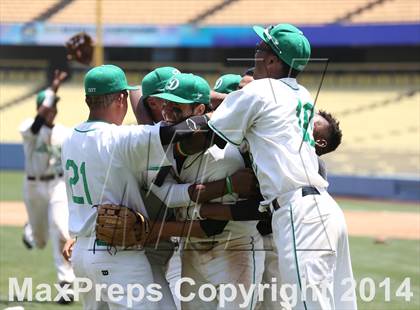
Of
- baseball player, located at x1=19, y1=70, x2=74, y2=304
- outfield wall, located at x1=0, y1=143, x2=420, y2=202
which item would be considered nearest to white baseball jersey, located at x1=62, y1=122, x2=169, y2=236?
baseball player, located at x1=19, y1=70, x2=74, y2=304

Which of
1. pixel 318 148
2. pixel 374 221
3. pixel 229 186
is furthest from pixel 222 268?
pixel 374 221

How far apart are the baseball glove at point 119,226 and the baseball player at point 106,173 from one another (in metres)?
0.08

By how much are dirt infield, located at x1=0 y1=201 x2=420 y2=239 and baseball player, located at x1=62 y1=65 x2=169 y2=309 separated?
886 cm

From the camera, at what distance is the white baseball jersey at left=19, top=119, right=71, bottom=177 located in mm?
9705

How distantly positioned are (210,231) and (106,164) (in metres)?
0.77

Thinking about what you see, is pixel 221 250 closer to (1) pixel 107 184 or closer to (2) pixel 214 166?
(2) pixel 214 166

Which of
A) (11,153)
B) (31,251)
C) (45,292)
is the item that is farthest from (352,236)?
(11,153)

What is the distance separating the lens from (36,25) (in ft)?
98.5

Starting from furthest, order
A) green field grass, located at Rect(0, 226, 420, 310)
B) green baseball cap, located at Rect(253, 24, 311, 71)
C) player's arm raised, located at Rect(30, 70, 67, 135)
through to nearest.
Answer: player's arm raised, located at Rect(30, 70, 67, 135), green field grass, located at Rect(0, 226, 420, 310), green baseball cap, located at Rect(253, 24, 311, 71)

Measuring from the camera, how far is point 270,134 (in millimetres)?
4633

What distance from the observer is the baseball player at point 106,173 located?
4.73 m

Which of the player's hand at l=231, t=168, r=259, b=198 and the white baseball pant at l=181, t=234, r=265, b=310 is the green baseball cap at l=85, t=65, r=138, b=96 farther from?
the white baseball pant at l=181, t=234, r=265, b=310

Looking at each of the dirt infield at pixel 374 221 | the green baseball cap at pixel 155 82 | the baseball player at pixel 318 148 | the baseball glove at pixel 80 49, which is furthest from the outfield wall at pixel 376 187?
the green baseball cap at pixel 155 82

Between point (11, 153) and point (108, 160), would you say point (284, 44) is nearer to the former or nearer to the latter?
point (108, 160)
